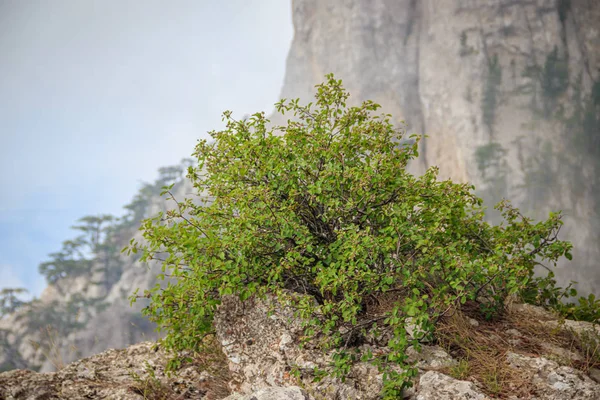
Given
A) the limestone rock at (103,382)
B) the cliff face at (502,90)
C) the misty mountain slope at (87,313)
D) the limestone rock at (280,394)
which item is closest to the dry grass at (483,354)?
the limestone rock at (280,394)

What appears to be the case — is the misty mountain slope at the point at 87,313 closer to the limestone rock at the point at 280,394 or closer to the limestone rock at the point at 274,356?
the limestone rock at the point at 274,356

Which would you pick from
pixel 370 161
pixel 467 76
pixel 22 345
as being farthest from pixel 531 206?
pixel 22 345

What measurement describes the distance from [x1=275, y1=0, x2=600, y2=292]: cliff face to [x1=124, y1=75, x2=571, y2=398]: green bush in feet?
83.0

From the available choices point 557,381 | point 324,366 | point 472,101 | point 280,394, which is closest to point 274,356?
point 324,366

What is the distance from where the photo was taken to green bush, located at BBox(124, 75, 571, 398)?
144 inches

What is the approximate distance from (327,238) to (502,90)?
1193 inches

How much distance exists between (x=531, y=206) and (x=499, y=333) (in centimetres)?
2781

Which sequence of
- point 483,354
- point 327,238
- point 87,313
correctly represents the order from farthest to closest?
point 87,313
point 327,238
point 483,354

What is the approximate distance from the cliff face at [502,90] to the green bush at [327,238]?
25.3 metres

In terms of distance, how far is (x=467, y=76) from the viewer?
3167 cm

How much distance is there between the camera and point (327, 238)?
4406mm

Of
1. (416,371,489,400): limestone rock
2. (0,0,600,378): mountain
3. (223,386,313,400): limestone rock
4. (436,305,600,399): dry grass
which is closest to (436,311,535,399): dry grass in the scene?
(436,305,600,399): dry grass

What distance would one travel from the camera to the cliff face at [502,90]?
1088 inches

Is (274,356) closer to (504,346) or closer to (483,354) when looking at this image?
(483,354)
